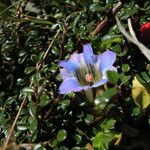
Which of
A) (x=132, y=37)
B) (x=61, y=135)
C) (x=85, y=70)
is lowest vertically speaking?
(x=61, y=135)

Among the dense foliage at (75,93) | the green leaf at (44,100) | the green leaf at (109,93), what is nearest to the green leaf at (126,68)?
the dense foliage at (75,93)

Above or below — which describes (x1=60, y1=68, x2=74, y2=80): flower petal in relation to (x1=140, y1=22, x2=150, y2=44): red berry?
below

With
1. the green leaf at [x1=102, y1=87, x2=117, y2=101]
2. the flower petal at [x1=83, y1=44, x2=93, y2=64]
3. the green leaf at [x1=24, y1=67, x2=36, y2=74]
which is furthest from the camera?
the green leaf at [x1=24, y1=67, x2=36, y2=74]

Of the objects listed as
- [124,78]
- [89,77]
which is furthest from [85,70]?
[124,78]

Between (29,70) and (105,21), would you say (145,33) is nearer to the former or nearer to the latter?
(105,21)

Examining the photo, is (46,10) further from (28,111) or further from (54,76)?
(28,111)

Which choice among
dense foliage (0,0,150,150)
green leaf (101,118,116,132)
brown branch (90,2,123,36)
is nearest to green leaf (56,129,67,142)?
dense foliage (0,0,150,150)

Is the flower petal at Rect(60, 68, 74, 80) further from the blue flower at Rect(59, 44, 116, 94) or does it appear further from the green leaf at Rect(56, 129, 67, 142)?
the green leaf at Rect(56, 129, 67, 142)
